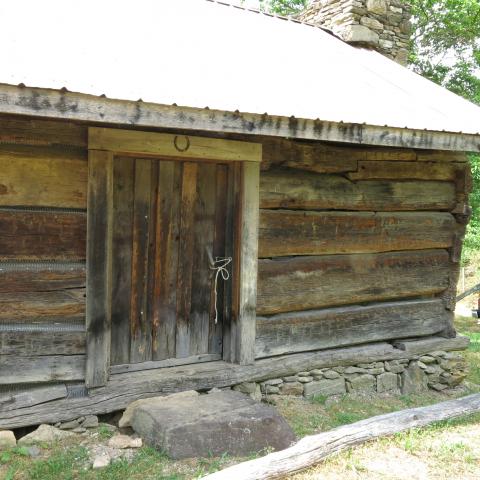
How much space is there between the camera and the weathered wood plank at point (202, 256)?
4609mm

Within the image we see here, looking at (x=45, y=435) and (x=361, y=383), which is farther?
(x=361, y=383)

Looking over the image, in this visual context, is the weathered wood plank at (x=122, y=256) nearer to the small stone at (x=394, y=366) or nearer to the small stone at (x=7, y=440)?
the small stone at (x=7, y=440)

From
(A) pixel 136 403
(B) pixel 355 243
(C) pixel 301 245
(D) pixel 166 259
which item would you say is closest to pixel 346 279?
(B) pixel 355 243

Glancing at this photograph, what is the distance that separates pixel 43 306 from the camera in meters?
3.88

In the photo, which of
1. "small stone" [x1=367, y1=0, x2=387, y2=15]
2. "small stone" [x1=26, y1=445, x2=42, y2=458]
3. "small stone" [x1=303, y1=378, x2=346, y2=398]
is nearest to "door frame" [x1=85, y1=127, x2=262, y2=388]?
"small stone" [x1=26, y1=445, x2=42, y2=458]

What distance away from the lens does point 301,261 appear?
496 cm

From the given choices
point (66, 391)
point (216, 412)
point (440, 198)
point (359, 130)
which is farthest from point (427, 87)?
point (66, 391)

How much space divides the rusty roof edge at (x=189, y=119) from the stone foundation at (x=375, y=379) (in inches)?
87.3

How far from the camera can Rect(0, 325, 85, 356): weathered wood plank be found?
3781 millimetres

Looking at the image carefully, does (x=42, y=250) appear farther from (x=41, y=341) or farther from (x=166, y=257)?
(x=166, y=257)

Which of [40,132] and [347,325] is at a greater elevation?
[40,132]

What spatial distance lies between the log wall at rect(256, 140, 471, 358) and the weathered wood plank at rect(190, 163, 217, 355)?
0.43 meters

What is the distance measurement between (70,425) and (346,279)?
2.76 m

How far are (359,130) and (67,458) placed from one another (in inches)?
122
